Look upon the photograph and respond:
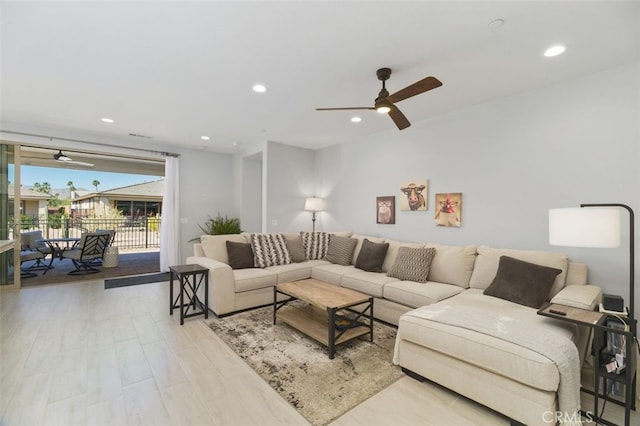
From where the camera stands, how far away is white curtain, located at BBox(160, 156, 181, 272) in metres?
5.66

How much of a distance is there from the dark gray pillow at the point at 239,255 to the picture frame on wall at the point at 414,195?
2507 mm

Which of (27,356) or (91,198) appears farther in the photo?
(91,198)

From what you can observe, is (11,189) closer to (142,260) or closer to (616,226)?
(142,260)

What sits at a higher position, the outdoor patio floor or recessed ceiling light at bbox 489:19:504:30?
recessed ceiling light at bbox 489:19:504:30

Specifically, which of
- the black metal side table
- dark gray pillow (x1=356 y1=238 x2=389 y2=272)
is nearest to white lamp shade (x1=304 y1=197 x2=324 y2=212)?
dark gray pillow (x1=356 y1=238 x2=389 y2=272)

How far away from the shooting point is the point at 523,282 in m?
2.51

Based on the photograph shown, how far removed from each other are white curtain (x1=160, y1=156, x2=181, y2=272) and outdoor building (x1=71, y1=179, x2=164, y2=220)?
488 centimetres

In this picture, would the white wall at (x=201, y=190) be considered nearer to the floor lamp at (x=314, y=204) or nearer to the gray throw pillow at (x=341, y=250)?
the floor lamp at (x=314, y=204)

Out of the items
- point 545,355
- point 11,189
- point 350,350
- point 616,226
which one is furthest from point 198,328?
point 11,189

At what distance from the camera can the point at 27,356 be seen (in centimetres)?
237

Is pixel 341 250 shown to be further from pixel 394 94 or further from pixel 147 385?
pixel 147 385

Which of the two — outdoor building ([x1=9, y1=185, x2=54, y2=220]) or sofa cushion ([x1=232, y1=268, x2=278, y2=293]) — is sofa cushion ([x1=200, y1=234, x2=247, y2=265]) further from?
outdoor building ([x1=9, y1=185, x2=54, y2=220])

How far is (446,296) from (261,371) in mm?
2005

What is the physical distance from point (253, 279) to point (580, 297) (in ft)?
10.7
